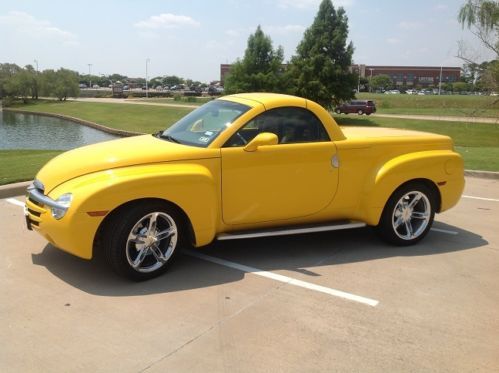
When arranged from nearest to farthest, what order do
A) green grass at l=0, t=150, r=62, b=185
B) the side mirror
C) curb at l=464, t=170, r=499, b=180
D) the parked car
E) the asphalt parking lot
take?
the asphalt parking lot → the side mirror → green grass at l=0, t=150, r=62, b=185 → curb at l=464, t=170, r=499, b=180 → the parked car

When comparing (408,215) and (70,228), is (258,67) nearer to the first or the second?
(408,215)

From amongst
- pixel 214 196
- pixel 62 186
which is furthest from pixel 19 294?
pixel 214 196

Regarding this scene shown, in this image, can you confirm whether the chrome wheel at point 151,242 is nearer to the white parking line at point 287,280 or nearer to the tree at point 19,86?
the white parking line at point 287,280

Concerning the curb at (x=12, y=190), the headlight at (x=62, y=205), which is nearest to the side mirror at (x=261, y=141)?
the headlight at (x=62, y=205)

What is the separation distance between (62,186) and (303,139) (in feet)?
7.85

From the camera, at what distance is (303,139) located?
205 inches

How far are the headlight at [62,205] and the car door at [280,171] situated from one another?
4.58 ft

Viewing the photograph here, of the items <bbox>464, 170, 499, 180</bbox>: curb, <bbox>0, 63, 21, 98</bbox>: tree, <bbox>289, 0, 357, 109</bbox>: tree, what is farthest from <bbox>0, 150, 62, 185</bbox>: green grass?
<bbox>0, 63, 21, 98</bbox>: tree

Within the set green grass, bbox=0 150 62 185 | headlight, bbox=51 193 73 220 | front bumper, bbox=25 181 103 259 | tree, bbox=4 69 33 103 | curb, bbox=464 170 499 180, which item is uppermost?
tree, bbox=4 69 33 103

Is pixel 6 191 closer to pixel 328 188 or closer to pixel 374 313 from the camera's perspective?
pixel 328 188

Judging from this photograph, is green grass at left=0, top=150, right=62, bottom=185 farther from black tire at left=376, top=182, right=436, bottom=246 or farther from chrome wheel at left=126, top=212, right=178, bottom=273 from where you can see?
black tire at left=376, top=182, right=436, bottom=246

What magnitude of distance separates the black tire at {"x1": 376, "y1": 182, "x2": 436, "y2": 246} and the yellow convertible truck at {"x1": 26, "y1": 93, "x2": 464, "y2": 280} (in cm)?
1

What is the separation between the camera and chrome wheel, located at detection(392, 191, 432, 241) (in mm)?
5711

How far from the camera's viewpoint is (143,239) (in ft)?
14.6
